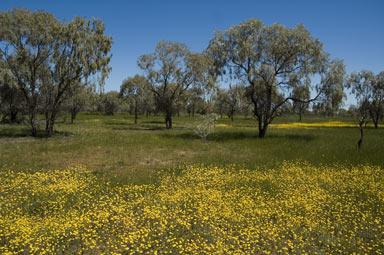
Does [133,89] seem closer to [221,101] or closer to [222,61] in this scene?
[222,61]

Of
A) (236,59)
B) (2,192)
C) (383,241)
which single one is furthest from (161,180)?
(236,59)

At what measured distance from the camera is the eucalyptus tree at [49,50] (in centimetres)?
2689

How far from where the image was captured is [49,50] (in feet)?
94.3

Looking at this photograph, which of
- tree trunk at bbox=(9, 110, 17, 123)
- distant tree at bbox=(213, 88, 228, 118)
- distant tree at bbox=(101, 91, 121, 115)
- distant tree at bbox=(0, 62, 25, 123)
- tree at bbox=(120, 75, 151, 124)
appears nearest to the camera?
distant tree at bbox=(0, 62, 25, 123)

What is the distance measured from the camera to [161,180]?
12641 mm

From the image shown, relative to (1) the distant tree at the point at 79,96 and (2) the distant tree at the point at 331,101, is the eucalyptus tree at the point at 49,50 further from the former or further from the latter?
(2) the distant tree at the point at 331,101

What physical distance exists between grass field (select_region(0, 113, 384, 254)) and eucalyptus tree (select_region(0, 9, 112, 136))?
561 inches

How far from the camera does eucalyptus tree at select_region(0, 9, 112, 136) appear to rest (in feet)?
88.2

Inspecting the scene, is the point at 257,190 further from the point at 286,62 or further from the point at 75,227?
the point at 286,62

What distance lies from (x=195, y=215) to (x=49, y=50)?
27.9 m

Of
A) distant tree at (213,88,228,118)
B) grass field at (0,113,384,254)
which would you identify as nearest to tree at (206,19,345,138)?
grass field at (0,113,384,254)

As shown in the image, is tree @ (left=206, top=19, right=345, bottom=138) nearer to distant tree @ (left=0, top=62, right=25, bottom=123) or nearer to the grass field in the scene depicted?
the grass field

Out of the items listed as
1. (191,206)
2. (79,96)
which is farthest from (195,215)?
(79,96)

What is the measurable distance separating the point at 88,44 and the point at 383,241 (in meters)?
30.3
